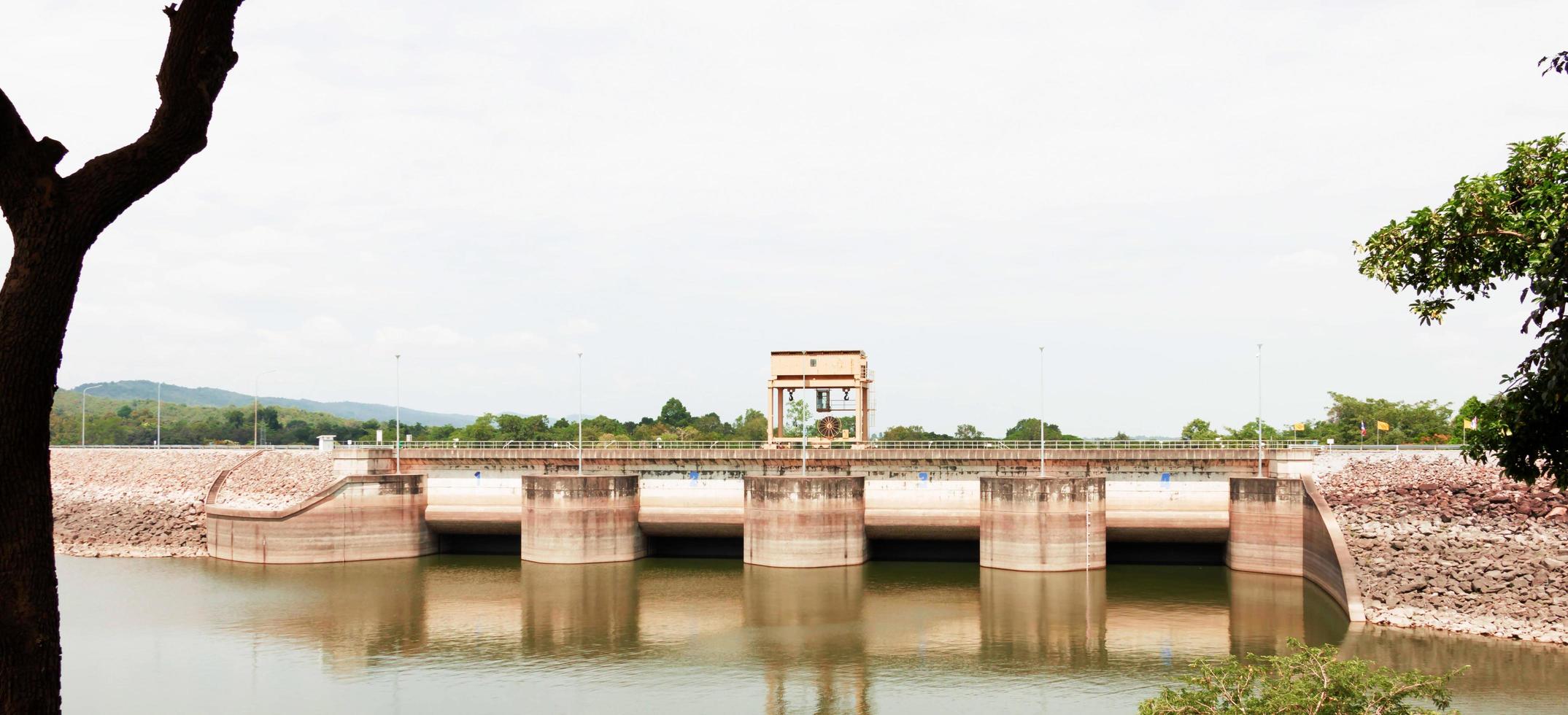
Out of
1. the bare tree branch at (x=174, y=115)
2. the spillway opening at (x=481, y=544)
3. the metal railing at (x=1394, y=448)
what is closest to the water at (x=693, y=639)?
the spillway opening at (x=481, y=544)

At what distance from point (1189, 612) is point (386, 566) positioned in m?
30.7

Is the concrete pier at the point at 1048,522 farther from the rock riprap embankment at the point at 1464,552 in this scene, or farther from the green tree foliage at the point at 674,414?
the green tree foliage at the point at 674,414

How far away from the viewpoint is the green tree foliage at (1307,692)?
40.2ft

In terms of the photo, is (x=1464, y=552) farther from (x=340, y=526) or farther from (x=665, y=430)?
(x=665, y=430)

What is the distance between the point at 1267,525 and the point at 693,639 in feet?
72.8

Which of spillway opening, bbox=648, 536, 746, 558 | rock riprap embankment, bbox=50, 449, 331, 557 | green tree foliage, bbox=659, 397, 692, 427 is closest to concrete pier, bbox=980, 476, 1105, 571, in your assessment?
spillway opening, bbox=648, 536, 746, 558

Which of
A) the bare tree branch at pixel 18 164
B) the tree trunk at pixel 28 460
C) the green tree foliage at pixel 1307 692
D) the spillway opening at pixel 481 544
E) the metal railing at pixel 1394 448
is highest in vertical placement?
the bare tree branch at pixel 18 164

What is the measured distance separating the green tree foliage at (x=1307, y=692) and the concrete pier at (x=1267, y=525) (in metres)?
26.7

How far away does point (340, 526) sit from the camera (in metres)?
43.8

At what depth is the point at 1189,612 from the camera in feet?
111

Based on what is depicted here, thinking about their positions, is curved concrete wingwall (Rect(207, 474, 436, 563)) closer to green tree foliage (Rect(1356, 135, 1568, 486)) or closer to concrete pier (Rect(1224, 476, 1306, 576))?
concrete pier (Rect(1224, 476, 1306, 576))

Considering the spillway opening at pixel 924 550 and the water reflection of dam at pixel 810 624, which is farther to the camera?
the spillway opening at pixel 924 550

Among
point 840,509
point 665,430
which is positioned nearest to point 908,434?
point 665,430

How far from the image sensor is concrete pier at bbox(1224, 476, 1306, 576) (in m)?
38.3
